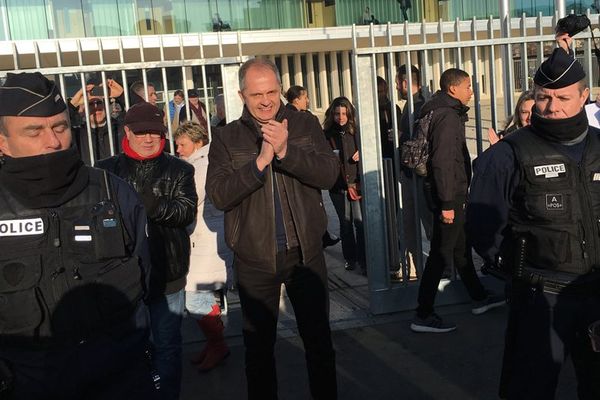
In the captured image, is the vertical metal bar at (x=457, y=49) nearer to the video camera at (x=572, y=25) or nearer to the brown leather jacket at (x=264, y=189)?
the video camera at (x=572, y=25)

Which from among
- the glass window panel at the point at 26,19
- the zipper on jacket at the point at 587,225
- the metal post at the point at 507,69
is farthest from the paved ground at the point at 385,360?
the glass window panel at the point at 26,19

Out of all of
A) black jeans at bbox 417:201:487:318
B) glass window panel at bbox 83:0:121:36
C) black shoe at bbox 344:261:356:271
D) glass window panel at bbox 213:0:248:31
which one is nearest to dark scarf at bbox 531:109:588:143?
black jeans at bbox 417:201:487:318

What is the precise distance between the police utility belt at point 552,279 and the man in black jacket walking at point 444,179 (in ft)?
5.86

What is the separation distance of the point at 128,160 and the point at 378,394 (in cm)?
209

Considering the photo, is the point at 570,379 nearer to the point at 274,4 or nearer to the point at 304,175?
the point at 304,175

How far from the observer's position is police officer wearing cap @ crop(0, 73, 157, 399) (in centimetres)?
217

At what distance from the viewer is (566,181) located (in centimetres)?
291

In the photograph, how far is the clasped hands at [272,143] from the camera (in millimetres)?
3176

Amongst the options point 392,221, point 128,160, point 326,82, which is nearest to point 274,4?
point 326,82

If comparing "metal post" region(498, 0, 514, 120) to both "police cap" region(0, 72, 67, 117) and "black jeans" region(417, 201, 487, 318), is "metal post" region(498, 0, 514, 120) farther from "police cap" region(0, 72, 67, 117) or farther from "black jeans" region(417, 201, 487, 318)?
"police cap" region(0, 72, 67, 117)

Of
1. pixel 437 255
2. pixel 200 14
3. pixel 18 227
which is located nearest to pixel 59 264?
pixel 18 227

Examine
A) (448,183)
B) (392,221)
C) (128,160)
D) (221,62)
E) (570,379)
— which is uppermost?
(221,62)

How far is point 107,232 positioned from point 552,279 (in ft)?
6.21

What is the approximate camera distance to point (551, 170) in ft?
9.58
